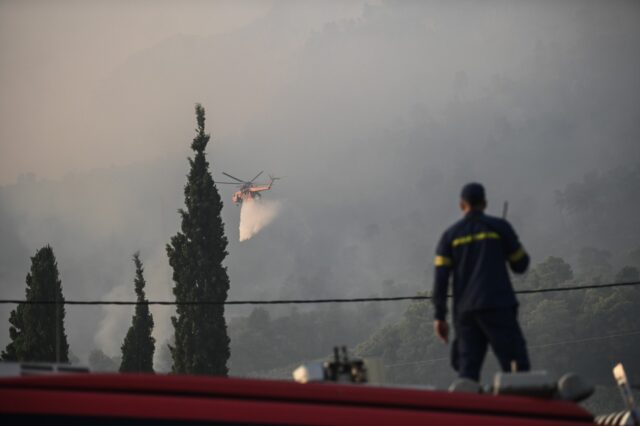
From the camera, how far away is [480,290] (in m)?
6.18

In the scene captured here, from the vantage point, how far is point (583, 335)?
185 m

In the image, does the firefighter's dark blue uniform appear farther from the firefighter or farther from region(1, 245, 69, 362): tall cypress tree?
region(1, 245, 69, 362): tall cypress tree

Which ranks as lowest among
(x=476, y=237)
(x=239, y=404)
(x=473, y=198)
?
(x=239, y=404)

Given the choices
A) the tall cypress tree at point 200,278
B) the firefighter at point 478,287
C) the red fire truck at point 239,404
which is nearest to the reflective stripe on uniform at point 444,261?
the firefighter at point 478,287

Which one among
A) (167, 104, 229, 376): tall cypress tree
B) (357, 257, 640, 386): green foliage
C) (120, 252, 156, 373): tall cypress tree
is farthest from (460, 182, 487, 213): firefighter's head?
(357, 257, 640, 386): green foliage

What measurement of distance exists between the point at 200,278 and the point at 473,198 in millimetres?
60249

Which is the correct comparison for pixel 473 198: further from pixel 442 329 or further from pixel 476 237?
pixel 442 329

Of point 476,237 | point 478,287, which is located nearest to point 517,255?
point 476,237

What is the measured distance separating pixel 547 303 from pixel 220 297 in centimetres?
13243

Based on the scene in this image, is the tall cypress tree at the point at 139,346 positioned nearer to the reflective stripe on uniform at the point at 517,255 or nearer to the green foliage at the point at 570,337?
the reflective stripe on uniform at the point at 517,255

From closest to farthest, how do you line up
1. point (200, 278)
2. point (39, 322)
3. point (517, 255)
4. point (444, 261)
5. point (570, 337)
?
point (517, 255) < point (444, 261) < point (39, 322) < point (200, 278) < point (570, 337)

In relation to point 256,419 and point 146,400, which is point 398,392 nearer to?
point 256,419

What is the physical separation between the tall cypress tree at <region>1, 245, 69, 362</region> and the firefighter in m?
53.7

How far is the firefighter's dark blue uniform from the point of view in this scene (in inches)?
238
